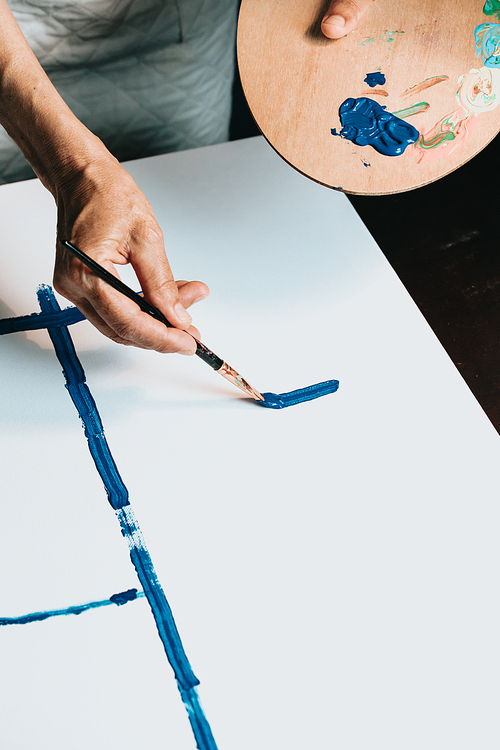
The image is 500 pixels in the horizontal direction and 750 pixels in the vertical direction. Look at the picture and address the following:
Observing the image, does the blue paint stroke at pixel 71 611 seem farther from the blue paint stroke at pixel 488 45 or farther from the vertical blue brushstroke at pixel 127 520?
the blue paint stroke at pixel 488 45

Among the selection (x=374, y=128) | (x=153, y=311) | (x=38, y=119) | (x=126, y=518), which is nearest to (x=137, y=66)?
(x=38, y=119)

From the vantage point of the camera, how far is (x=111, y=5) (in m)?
0.87

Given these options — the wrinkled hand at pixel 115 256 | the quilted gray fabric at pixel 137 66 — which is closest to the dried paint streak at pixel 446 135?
the wrinkled hand at pixel 115 256

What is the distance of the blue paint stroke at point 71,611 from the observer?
59 centimetres

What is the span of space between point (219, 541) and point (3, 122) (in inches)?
23.4

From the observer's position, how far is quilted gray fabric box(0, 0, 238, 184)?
88 centimetres

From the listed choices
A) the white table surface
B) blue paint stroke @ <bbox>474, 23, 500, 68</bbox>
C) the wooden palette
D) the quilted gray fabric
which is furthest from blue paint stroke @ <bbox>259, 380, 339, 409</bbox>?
the quilted gray fabric

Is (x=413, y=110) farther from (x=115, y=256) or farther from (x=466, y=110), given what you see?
(x=115, y=256)

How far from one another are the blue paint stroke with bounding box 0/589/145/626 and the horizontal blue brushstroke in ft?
1.22

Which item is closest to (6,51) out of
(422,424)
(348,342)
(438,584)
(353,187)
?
(353,187)

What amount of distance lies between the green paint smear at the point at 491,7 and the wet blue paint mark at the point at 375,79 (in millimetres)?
153

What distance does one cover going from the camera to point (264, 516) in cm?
64

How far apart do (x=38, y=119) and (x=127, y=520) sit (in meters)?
0.49

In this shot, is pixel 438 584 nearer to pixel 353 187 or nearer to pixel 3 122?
pixel 353 187
